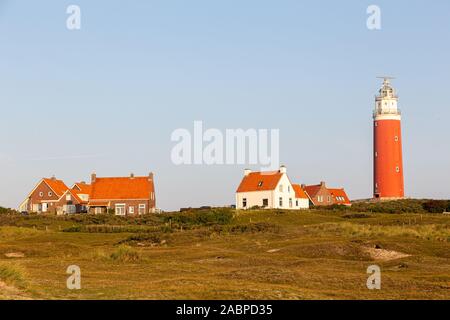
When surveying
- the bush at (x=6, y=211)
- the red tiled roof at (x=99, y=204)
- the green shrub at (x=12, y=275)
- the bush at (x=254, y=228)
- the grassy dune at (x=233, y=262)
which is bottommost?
the grassy dune at (x=233, y=262)

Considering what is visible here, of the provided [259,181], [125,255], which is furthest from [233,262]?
[259,181]

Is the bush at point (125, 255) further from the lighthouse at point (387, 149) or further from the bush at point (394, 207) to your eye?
the lighthouse at point (387, 149)

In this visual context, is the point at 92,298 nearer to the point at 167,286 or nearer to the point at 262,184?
the point at 167,286

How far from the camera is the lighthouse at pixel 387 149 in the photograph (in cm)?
11056

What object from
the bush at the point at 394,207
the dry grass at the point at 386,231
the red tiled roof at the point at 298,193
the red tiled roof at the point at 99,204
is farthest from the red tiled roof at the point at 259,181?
the dry grass at the point at 386,231

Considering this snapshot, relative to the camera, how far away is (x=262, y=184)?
322 ft

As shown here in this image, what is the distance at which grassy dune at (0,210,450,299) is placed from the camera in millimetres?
24953

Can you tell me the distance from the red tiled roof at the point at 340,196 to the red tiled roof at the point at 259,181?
22.1m

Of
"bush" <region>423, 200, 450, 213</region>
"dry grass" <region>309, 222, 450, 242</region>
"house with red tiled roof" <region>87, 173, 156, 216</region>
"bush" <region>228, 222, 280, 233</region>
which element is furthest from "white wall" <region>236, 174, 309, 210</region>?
"dry grass" <region>309, 222, 450, 242</region>

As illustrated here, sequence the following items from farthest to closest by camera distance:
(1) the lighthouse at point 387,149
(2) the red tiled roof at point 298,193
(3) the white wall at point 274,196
A: (1) the lighthouse at point 387,149
(2) the red tiled roof at point 298,193
(3) the white wall at point 274,196

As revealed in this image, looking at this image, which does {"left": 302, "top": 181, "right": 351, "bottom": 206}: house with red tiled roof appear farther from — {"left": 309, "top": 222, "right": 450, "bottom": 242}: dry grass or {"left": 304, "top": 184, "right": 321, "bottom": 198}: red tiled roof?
{"left": 309, "top": 222, "right": 450, "bottom": 242}: dry grass

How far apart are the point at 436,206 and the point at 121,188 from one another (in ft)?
140
